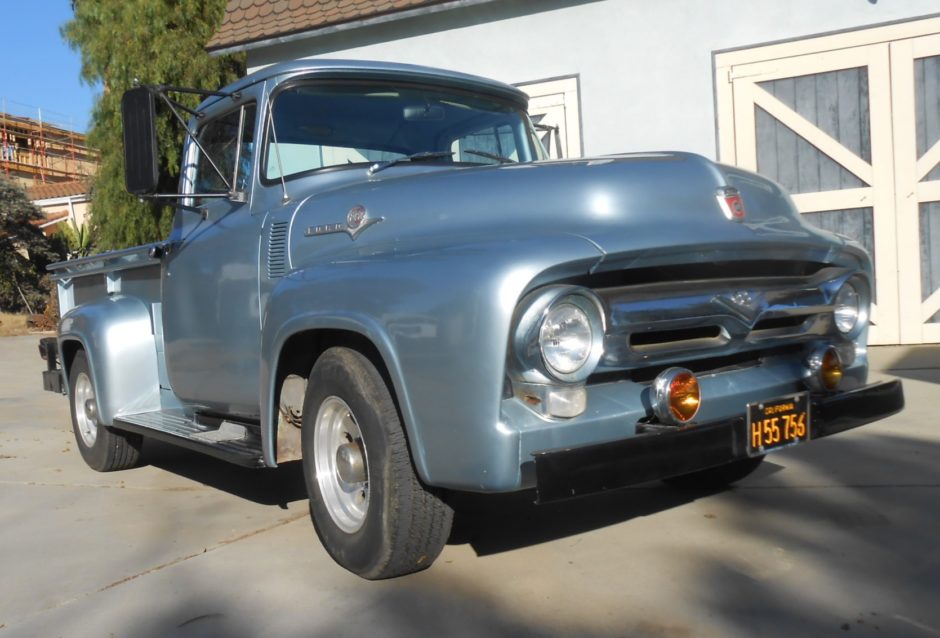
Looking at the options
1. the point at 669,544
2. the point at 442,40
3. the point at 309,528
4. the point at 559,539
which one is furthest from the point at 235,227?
the point at 442,40

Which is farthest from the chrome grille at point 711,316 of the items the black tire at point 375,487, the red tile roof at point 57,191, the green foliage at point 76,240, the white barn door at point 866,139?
the red tile roof at point 57,191

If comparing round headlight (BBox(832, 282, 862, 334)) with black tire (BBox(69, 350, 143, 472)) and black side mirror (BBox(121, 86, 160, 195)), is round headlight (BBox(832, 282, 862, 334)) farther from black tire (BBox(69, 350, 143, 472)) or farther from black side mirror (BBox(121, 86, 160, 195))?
black tire (BBox(69, 350, 143, 472))

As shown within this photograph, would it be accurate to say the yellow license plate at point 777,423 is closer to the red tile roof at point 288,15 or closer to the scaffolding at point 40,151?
the red tile roof at point 288,15

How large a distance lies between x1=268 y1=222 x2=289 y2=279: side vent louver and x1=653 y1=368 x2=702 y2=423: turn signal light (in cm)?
172

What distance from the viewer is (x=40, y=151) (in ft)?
122

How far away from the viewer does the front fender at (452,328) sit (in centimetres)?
286

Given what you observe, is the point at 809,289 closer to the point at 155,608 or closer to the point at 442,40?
the point at 155,608

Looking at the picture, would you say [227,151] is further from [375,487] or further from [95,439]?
[95,439]

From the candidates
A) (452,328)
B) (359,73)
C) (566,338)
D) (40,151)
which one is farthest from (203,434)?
(40,151)

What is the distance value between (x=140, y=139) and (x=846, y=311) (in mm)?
3058

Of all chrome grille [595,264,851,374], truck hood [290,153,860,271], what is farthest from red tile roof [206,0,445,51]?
chrome grille [595,264,851,374]

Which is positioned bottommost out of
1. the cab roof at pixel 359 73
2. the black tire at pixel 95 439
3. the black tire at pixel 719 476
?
the black tire at pixel 719 476

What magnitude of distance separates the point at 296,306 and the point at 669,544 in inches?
67.3

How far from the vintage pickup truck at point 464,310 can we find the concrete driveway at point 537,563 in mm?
273
